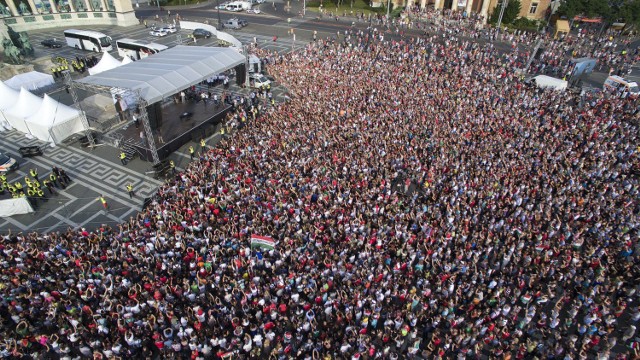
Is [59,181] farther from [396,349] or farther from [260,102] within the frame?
[396,349]

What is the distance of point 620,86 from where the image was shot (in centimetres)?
3192

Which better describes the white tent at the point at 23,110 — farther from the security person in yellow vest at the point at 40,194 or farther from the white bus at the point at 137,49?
the white bus at the point at 137,49

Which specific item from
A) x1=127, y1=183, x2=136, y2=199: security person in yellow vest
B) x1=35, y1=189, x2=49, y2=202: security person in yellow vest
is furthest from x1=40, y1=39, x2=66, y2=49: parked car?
x1=127, y1=183, x2=136, y2=199: security person in yellow vest

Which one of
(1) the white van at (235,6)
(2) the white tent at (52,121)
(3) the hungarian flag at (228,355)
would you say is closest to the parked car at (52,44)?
(2) the white tent at (52,121)

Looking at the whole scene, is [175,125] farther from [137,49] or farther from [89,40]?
[89,40]

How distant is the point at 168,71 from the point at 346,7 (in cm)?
5028

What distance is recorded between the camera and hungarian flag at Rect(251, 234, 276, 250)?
14.8 metres

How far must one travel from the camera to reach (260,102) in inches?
1246

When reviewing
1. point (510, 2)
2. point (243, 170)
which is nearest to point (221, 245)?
point (243, 170)

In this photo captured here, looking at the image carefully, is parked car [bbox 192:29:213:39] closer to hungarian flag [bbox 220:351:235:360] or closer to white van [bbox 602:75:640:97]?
white van [bbox 602:75:640:97]

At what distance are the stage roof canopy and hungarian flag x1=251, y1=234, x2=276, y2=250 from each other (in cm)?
1265

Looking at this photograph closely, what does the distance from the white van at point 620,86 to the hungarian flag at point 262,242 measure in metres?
32.8

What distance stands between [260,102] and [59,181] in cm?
1600

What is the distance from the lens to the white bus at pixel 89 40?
143ft
